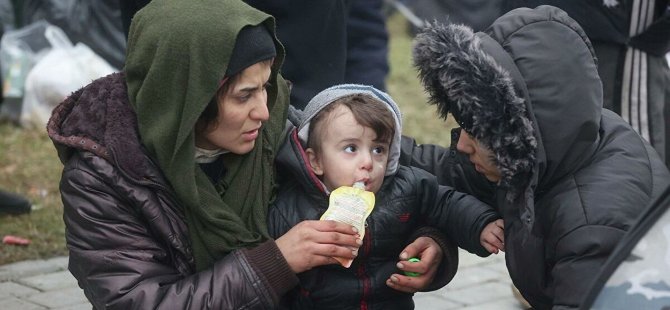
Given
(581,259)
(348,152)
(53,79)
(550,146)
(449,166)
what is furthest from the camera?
(53,79)

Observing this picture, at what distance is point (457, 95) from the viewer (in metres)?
2.70

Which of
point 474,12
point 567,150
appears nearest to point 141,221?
point 567,150

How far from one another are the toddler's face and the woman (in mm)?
203

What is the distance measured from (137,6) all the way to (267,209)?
1071 mm

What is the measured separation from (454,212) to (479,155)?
35 centimetres

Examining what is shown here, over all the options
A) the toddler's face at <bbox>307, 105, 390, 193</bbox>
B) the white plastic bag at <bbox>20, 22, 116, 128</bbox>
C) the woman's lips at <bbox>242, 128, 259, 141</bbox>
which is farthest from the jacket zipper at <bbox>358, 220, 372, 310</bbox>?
the white plastic bag at <bbox>20, 22, 116, 128</bbox>

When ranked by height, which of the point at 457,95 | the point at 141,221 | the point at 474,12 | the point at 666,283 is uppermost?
the point at 457,95

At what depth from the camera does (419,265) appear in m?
3.06

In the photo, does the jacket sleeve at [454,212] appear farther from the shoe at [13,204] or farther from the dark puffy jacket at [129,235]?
the shoe at [13,204]

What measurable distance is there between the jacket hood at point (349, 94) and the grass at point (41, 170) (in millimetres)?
140

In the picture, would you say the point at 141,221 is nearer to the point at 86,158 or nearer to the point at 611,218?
the point at 86,158

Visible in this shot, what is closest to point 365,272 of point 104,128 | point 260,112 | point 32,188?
point 260,112

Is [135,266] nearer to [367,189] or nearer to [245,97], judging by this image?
[245,97]

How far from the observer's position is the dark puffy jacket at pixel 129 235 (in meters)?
2.78
